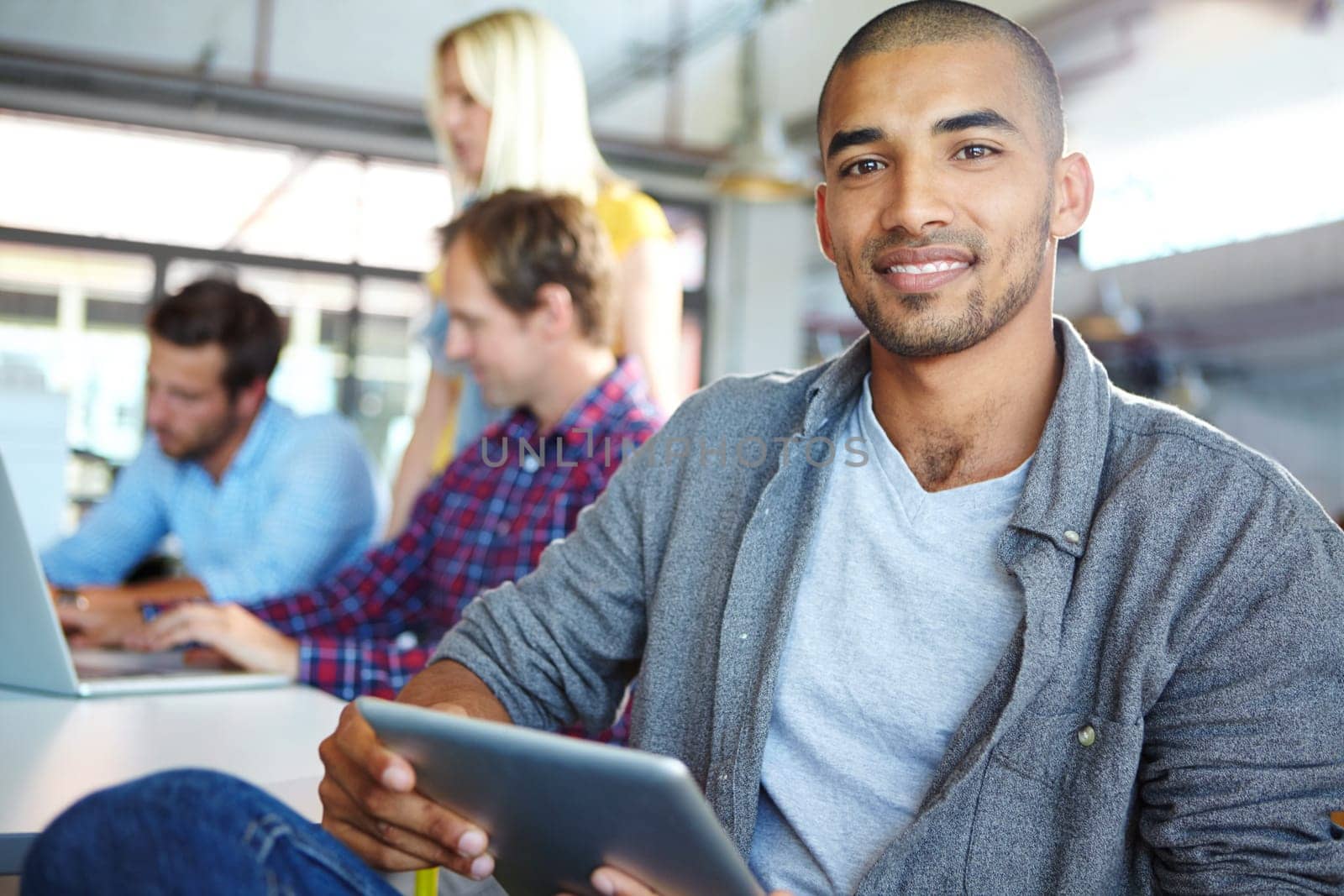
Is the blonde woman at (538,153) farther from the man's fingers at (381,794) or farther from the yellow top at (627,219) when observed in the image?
the man's fingers at (381,794)

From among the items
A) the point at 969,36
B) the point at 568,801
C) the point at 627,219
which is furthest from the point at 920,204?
the point at 627,219

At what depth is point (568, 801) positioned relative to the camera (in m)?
0.75

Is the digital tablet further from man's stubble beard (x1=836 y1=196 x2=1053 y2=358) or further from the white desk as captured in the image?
man's stubble beard (x1=836 y1=196 x2=1053 y2=358)

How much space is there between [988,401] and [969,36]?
0.34 m

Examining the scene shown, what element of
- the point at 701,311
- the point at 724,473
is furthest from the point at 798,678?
the point at 701,311

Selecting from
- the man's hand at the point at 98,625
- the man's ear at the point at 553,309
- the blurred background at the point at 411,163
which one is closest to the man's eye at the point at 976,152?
the man's ear at the point at 553,309

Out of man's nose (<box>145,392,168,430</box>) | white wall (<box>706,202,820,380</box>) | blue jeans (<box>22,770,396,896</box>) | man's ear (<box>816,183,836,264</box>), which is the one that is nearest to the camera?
blue jeans (<box>22,770,396,896</box>)

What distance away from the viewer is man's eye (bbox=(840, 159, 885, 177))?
1219 mm

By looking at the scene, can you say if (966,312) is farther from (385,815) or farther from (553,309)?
(553,309)

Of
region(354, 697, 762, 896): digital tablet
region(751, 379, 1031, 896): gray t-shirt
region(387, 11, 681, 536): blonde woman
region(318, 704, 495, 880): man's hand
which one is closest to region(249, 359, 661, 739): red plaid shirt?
region(387, 11, 681, 536): blonde woman

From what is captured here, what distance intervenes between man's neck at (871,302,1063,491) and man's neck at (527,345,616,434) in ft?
2.79

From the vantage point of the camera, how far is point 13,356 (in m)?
6.87

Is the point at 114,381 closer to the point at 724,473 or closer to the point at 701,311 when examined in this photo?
the point at 701,311

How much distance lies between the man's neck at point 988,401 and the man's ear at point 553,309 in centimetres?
89
